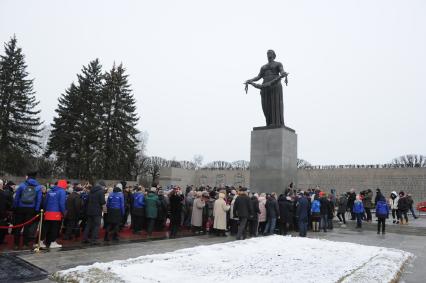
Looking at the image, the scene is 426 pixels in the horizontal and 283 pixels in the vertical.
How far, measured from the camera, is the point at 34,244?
9875 mm

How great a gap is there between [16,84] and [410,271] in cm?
3421

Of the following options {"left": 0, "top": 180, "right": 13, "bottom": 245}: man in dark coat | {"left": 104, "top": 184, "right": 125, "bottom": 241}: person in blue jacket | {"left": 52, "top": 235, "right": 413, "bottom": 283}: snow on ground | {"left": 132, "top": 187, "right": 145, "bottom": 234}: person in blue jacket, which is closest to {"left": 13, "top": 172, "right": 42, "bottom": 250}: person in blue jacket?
{"left": 0, "top": 180, "right": 13, "bottom": 245}: man in dark coat

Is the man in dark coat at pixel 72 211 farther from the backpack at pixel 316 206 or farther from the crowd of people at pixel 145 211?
the backpack at pixel 316 206

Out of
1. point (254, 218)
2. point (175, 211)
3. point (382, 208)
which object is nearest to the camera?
point (175, 211)

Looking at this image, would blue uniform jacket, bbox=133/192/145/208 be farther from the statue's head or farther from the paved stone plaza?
the statue's head

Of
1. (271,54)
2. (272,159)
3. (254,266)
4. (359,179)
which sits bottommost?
(254,266)

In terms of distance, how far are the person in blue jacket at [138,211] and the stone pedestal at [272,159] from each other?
17.5ft

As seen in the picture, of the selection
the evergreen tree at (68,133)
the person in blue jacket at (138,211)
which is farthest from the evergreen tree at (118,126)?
the person in blue jacket at (138,211)

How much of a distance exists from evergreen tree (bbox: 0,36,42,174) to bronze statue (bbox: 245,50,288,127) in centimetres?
2404

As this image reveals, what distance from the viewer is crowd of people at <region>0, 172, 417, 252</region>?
966 centimetres

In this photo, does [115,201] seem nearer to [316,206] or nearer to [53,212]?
[53,212]

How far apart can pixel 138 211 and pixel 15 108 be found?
85.7 ft

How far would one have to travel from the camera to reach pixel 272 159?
Result: 1622cm

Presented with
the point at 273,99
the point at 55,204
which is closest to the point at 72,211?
the point at 55,204
